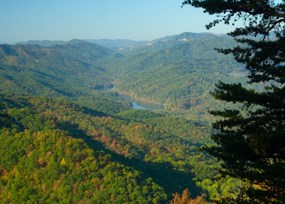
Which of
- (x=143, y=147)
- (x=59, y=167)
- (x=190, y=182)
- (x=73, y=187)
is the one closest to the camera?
(x=73, y=187)

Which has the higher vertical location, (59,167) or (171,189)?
(59,167)

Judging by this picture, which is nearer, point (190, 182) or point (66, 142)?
point (66, 142)

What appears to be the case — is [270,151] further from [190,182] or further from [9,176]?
[190,182]

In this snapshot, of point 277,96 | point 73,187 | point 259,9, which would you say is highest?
point 259,9

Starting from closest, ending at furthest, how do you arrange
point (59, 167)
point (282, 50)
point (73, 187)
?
1. point (282, 50)
2. point (73, 187)
3. point (59, 167)

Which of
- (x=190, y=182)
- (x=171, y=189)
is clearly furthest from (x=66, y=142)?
(x=190, y=182)

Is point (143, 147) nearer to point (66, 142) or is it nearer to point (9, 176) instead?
point (66, 142)
